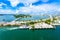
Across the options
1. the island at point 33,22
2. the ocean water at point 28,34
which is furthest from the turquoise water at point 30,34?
the island at point 33,22

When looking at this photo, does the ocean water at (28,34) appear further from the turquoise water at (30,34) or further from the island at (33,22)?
the island at (33,22)

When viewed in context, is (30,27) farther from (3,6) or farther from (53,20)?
(3,6)

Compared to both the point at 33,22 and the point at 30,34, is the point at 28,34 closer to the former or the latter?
the point at 30,34

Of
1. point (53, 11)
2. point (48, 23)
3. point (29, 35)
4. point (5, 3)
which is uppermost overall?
point (5, 3)

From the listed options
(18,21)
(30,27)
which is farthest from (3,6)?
(30,27)

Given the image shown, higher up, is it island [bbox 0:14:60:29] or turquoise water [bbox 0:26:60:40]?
island [bbox 0:14:60:29]

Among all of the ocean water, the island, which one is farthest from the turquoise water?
the island

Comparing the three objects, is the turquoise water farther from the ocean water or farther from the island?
the island

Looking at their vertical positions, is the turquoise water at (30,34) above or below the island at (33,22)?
below
